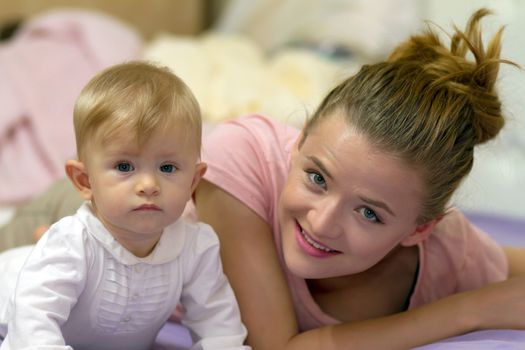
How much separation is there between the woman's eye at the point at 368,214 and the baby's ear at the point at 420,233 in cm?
10

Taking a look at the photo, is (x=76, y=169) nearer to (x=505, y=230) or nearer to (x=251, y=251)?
(x=251, y=251)

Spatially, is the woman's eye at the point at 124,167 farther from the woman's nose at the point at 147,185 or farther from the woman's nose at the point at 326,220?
the woman's nose at the point at 326,220

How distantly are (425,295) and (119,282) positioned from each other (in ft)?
1.77

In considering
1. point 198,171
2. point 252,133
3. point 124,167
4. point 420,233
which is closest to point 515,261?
point 420,233

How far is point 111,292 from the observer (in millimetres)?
1079

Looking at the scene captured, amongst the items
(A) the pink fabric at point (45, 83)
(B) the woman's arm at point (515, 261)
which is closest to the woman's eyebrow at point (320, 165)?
(B) the woman's arm at point (515, 261)

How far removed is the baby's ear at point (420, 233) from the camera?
48.3 inches

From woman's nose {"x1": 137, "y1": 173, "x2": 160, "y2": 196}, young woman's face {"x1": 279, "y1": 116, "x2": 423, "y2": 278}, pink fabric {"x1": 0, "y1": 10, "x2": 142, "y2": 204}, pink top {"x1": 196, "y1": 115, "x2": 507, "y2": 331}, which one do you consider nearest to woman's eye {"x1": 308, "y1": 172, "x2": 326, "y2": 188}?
young woman's face {"x1": 279, "y1": 116, "x2": 423, "y2": 278}

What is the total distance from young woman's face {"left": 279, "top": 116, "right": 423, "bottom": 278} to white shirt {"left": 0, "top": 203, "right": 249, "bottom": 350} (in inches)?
4.8

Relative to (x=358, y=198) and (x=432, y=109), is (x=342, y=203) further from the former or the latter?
(x=432, y=109)

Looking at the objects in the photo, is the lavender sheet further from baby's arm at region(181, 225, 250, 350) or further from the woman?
baby's arm at region(181, 225, 250, 350)

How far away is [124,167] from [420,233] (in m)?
0.47

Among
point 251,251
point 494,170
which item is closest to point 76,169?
point 251,251

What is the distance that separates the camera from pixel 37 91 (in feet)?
7.68
